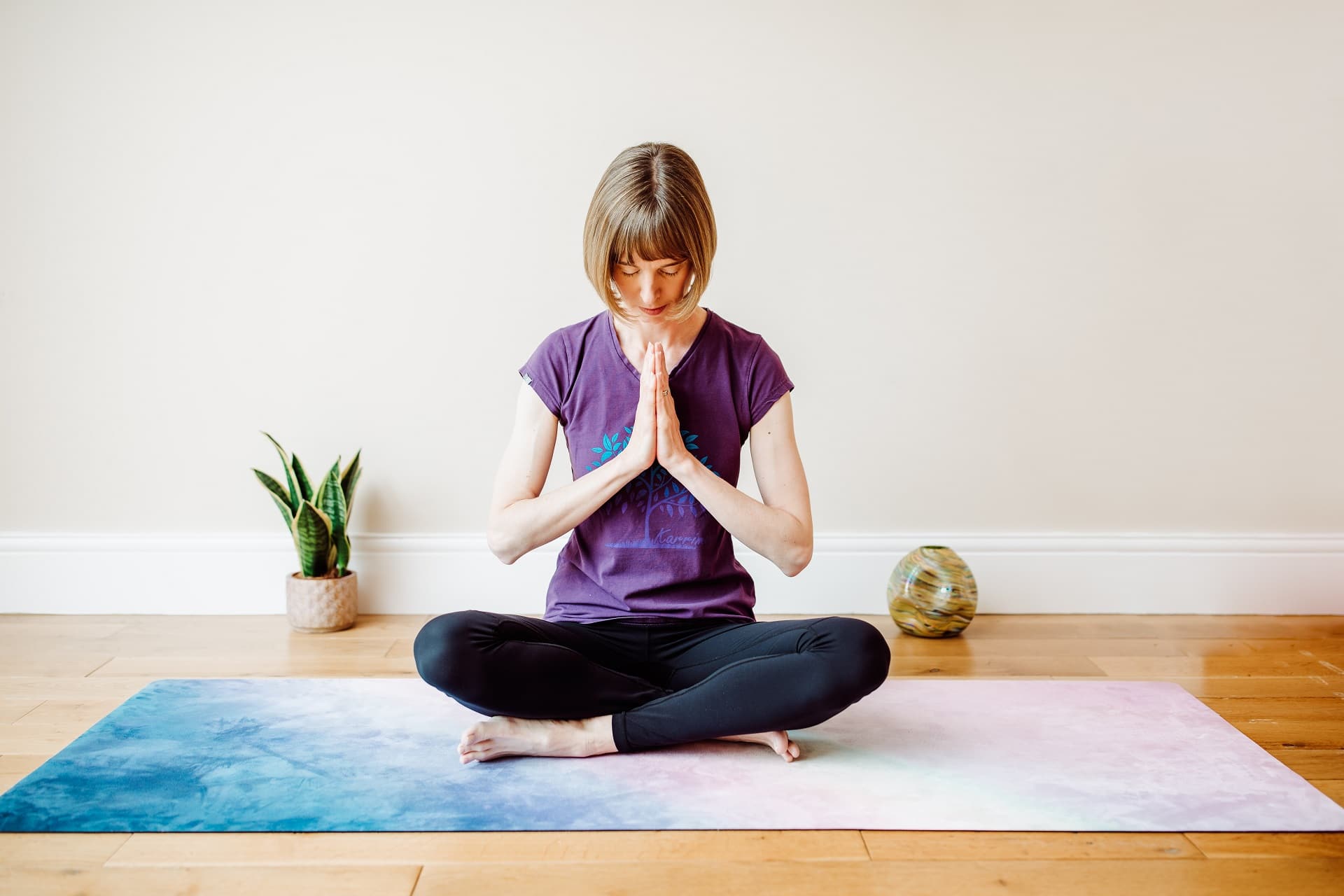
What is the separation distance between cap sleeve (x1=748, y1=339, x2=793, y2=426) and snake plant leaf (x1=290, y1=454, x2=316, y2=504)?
121 cm

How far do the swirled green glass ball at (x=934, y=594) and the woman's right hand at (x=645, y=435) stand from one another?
1.02m

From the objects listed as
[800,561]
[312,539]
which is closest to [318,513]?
[312,539]

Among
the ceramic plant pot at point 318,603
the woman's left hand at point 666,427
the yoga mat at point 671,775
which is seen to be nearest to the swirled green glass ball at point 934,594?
the yoga mat at point 671,775

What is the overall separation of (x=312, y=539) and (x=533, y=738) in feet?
3.35

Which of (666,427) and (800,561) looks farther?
(800,561)

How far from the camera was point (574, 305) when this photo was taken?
8.82ft

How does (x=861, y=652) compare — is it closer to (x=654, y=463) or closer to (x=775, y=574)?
(x=654, y=463)

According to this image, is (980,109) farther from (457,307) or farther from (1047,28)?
(457,307)

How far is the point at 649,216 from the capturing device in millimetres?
1662

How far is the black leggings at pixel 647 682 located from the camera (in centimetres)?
171

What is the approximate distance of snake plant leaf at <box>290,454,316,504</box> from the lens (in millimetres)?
2576

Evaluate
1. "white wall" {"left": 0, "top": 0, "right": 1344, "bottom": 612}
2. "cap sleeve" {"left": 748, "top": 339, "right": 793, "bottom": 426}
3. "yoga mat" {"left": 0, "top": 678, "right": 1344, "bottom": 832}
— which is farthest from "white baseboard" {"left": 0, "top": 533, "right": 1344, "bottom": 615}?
"cap sleeve" {"left": 748, "top": 339, "right": 793, "bottom": 426}

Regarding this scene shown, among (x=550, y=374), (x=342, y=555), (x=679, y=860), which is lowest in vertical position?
(x=679, y=860)

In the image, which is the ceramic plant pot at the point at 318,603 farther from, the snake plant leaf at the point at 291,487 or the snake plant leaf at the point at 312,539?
the snake plant leaf at the point at 291,487
